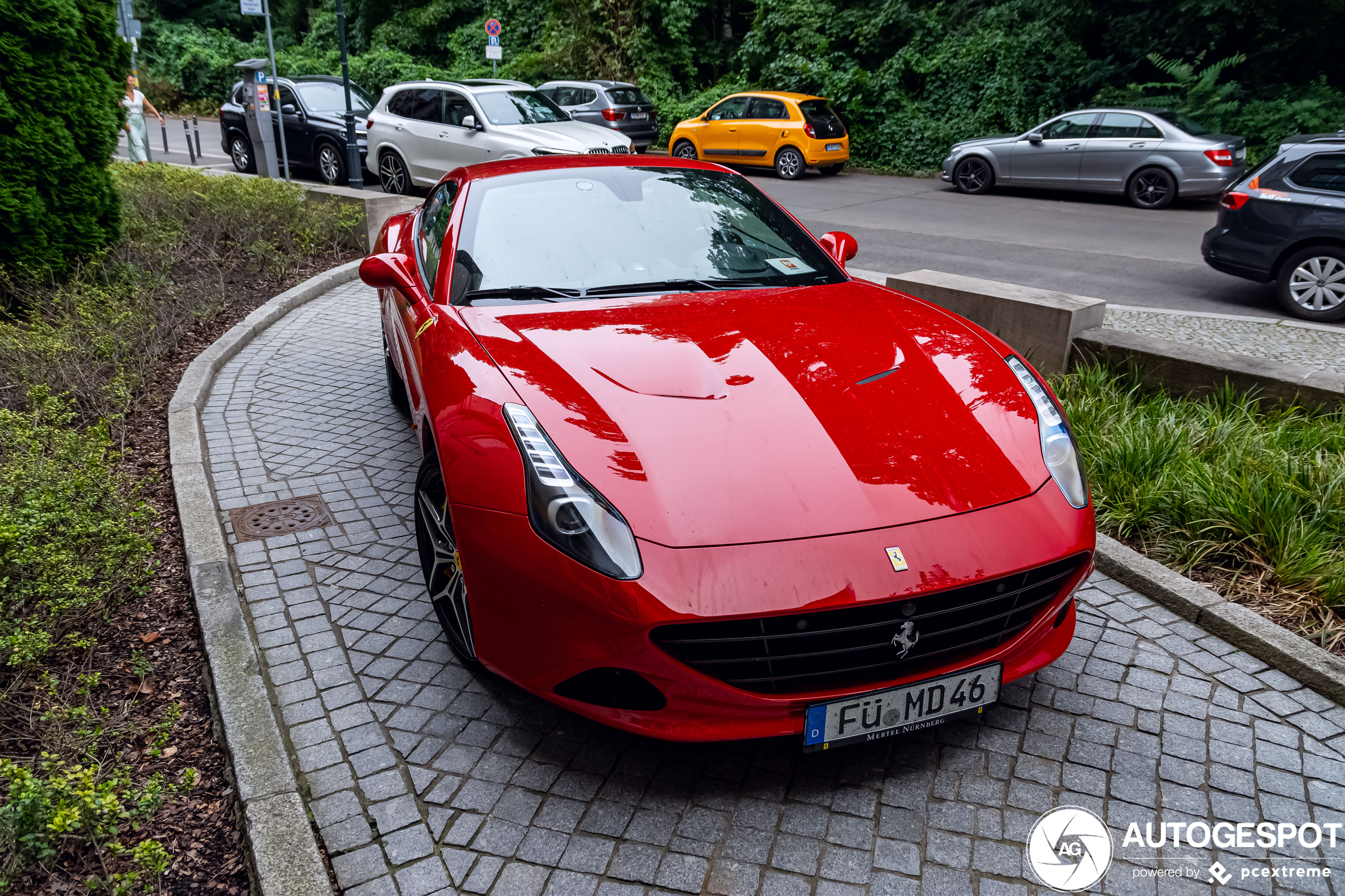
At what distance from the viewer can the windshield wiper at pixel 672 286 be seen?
380cm

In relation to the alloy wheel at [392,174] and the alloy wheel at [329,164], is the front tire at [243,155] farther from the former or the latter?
the alloy wheel at [392,174]

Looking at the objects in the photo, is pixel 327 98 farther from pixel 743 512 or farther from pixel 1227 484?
pixel 743 512

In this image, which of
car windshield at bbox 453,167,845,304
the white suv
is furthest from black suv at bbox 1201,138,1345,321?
the white suv

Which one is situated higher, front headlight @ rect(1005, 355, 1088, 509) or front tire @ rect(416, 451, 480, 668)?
front headlight @ rect(1005, 355, 1088, 509)

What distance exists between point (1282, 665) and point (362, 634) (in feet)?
10.8

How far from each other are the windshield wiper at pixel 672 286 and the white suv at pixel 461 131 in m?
→ 9.25

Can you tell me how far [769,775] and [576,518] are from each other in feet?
3.24

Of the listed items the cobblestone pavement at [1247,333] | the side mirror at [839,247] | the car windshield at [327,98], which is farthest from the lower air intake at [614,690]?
the car windshield at [327,98]

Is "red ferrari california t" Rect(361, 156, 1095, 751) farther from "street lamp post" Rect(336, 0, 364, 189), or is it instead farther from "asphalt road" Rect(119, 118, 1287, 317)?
"street lamp post" Rect(336, 0, 364, 189)

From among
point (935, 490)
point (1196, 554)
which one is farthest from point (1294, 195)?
point (935, 490)

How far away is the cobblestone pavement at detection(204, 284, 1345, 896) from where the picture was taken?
251cm

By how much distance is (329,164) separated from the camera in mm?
15664

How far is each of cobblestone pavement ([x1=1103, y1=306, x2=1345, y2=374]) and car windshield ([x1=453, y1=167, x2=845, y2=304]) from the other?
3857 mm

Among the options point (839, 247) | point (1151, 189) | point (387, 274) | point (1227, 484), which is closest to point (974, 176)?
→ point (1151, 189)
